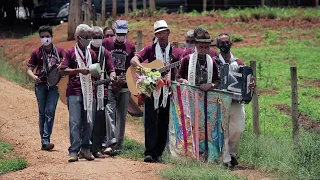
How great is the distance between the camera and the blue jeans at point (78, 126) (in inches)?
429

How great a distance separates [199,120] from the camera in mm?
10602

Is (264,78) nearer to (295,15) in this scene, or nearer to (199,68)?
(199,68)

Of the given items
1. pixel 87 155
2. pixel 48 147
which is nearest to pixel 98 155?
pixel 87 155

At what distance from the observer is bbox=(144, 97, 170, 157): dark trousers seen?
11047 mm

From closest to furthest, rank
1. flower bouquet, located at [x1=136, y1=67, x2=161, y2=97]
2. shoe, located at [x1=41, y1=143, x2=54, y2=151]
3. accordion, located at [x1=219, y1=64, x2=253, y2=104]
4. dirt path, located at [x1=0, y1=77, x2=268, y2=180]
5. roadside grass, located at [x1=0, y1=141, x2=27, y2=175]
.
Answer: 1. dirt path, located at [x1=0, y1=77, x2=268, y2=180]
2. accordion, located at [x1=219, y1=64, x2=253, y2=104]
3. roadside grass, located at [x1=0, y1=141, x2=27, y2=175]
4. flower bouquet, located at [x1=136, y1=67, x2=161, y2=97]
5. shoe, located at [x1=41, y1=143, x2=54, y2=151]

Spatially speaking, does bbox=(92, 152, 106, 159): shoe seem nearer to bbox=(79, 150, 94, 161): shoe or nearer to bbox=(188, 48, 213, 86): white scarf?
bbox=(79, 150, 94, 161): shoe

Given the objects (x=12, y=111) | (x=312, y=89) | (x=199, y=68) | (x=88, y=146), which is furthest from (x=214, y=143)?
(x=312, y=89)

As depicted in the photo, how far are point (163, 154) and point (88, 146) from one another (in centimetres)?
109

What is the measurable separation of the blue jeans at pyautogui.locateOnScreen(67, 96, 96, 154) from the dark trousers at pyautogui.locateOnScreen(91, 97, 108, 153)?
55 centimetres

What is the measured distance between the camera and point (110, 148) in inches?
471

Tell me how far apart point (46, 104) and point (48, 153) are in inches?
29.6

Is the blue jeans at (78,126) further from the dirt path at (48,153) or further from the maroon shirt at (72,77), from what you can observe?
the dirt path at (48,153)

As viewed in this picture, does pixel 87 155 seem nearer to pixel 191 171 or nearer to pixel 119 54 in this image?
pixel 119 54

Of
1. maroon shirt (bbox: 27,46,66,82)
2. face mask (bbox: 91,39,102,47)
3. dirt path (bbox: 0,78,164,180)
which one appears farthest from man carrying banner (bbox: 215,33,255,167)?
maroon shirt (bbox: 27,46,66,82)
